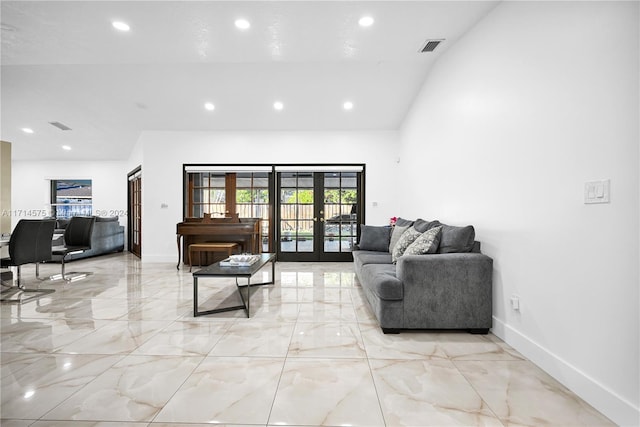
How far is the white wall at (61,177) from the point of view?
7965 millimetres

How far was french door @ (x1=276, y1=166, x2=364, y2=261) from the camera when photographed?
20.5 ft

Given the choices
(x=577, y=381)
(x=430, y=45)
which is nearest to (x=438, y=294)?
(x=577, y=381)

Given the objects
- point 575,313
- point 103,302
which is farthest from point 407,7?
point 103,302

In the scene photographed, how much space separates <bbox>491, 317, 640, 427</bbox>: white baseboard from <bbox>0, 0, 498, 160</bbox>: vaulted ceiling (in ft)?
9.27

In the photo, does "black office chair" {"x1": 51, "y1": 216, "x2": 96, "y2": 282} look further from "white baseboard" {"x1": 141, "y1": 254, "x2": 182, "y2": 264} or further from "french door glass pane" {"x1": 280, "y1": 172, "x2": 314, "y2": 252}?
"french door glass pane" {"x1": 280, "y1": 172, "x2": 314, "y2": 252}

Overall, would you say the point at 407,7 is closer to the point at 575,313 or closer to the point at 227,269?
the point at 575,313

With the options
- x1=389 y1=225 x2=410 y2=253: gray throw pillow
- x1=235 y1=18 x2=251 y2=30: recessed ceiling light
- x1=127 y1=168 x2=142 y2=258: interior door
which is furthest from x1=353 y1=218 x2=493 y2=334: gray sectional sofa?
x1=127 y1=168 x2=142 y2=258: interior door

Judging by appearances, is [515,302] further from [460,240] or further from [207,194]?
[207,194]

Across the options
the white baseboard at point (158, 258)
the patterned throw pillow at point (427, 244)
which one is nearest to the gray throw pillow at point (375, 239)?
the patterned throw pillow at point (427, 244)

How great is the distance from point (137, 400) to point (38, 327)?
184 centimetres

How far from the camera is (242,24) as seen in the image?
10.2 feet

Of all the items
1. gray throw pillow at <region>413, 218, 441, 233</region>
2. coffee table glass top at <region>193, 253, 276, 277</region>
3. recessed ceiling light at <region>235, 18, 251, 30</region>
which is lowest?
coffee table glass top at <region>193, 253, 276, 277</region>

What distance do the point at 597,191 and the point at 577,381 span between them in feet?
3.46

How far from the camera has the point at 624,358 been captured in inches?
57.2
